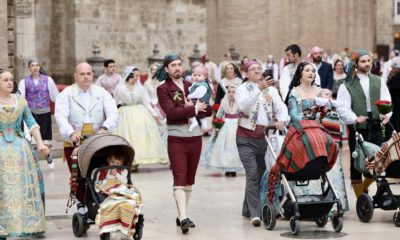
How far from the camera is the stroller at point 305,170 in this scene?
10547mm

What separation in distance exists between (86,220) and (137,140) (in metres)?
6.54

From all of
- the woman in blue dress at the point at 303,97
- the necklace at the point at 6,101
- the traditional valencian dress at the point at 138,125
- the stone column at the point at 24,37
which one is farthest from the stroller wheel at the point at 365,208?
the stone column at the point at 24,37

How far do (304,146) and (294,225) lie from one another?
0.84m

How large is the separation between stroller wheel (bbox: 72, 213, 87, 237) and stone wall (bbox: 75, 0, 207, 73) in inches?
675

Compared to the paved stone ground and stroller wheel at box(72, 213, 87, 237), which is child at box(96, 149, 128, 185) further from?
the paved stone ground

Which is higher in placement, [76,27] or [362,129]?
[76,27]

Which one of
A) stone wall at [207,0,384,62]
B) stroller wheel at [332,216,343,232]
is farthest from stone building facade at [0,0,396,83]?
stroller wheel at [332,216,343,232]

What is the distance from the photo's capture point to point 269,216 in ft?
36.3

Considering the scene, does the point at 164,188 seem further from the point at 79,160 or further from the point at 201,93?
the point at 79,160

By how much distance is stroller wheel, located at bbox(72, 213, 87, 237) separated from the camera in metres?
10.6

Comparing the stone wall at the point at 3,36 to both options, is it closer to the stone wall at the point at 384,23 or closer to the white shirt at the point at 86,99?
the white shirt at the point at 86,99

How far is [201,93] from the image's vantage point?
36.9ft

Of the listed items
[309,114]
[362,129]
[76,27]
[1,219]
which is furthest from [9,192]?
[76,27]

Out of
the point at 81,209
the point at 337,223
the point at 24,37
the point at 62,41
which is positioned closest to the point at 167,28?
the point at 62,41
